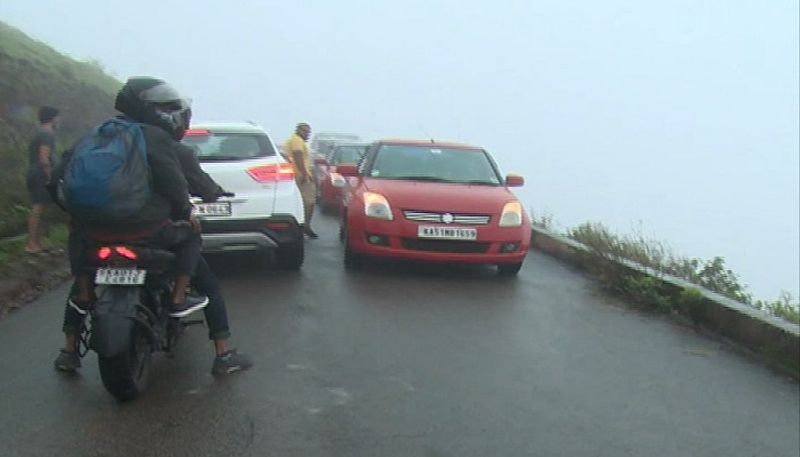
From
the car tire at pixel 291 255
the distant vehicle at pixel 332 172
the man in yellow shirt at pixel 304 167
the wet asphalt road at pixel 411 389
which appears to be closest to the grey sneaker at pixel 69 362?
the wet asphalt road at pixel 411 389

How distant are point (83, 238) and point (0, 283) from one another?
319 centimetres

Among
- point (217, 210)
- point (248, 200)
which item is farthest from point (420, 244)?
point (217, 210)

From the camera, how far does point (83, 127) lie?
685 inches

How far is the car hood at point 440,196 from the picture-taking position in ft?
30.0

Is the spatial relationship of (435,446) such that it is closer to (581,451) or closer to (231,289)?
(581,451)

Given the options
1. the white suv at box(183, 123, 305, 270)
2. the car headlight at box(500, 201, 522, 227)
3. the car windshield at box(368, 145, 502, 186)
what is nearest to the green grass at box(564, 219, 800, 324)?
the car headlight at box(500, 201, 522, 227)

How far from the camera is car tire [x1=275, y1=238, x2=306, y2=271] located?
897 cm

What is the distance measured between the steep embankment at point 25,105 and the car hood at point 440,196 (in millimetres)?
4501

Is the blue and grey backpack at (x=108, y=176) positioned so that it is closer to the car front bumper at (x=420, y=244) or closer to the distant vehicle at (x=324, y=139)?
the car front bumper at (x=420, y=244)

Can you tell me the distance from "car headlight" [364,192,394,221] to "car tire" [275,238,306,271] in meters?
0.80

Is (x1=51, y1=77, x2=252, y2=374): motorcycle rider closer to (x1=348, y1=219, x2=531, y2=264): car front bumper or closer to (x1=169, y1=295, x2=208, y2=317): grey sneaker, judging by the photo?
(x1=169, y1=295, x2=208, y2=317): grey sneaker

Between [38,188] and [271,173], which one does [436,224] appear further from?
[38,188]

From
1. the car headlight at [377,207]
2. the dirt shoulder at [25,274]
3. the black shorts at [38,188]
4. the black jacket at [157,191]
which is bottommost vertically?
the dirt shoulder at [25,274]

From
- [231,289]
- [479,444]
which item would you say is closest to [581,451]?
[479,444]
